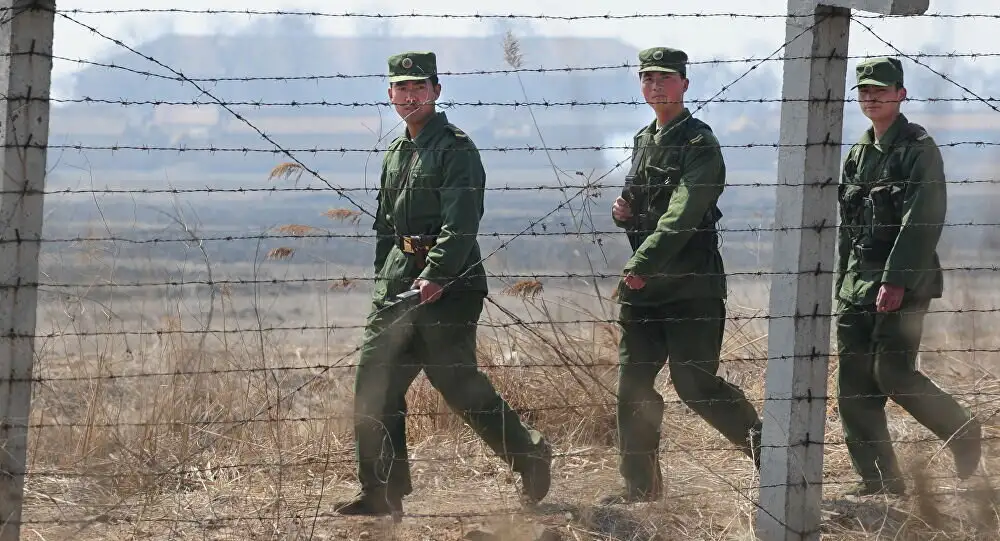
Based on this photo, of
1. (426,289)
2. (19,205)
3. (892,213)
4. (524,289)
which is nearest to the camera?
(19,205)

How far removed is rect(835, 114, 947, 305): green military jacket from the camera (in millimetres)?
4742

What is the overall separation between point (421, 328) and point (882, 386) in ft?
6.35

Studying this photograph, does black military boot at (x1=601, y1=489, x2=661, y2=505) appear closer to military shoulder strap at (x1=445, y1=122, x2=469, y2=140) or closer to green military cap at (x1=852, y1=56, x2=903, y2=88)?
military shoulder strap at (x1=445, y1=122, x2=469, y2=140)

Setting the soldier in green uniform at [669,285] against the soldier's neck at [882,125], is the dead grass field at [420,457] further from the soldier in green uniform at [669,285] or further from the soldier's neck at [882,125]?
the soldier's neck at [882,125]

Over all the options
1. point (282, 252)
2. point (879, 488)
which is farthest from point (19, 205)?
point (879, 488)

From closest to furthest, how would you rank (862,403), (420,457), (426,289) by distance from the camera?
(426,289) < (862,403) < (420,457)

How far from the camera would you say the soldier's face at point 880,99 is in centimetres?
497

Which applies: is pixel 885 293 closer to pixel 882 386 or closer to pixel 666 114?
pixel 882 386

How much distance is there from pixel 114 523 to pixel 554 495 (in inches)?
69.0

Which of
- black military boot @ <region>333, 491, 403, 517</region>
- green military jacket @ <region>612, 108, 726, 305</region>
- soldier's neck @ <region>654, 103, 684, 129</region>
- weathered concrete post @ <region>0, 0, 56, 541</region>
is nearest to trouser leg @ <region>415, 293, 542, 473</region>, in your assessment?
black military boot @ <region>333, 491, 403, 517</region>

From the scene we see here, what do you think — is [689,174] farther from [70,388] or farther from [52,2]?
[70,388]

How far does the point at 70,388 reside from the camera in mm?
6539

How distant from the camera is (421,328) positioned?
4.61 m

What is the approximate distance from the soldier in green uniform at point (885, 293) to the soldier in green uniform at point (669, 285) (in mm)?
520
